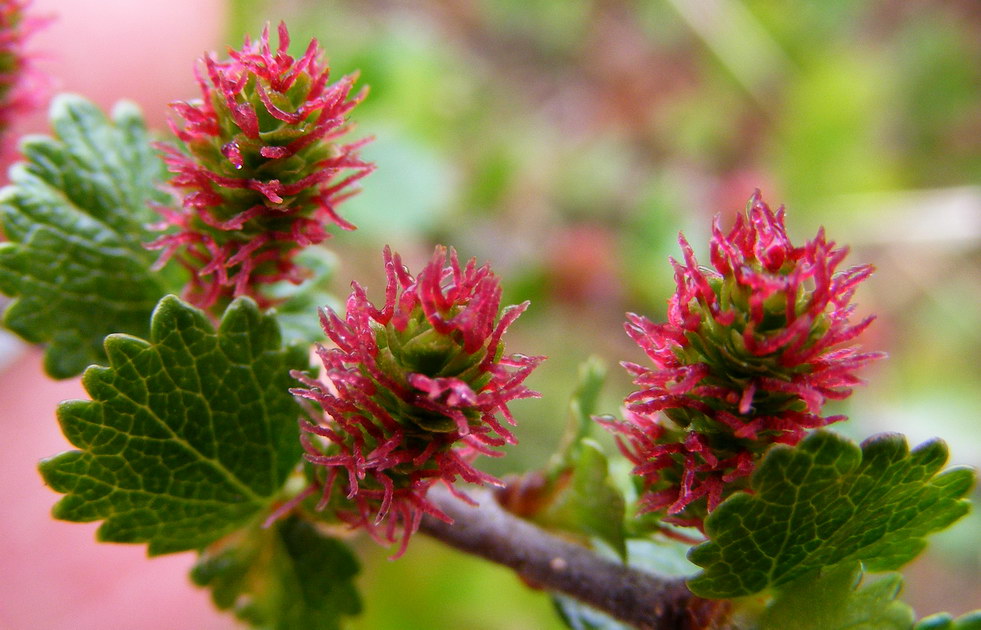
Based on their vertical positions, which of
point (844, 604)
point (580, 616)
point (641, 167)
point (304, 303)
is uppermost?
point (641, 167)

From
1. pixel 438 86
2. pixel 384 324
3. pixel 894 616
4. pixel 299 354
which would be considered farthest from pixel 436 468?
pixel 438 86

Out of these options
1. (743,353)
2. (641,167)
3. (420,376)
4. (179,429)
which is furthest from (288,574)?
(641,167)

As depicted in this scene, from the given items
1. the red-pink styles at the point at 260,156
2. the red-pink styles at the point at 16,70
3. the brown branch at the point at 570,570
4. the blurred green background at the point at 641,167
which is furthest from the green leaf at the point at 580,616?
the blurred green background at the point at 641,167

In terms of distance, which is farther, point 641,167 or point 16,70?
point 641,167

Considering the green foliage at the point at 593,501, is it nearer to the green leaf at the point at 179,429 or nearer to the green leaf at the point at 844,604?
the green leaf at the point at 844,604

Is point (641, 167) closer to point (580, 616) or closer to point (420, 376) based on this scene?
point (580, 616)

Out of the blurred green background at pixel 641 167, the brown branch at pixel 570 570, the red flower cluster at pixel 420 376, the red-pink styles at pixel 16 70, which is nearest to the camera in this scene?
the red flower cluster at pixel 420 376

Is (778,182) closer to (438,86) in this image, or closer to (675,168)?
(675,168)
